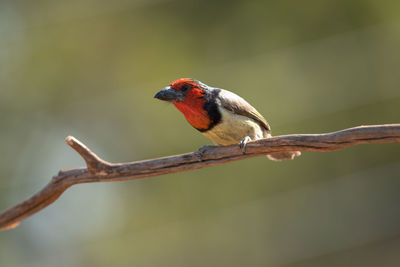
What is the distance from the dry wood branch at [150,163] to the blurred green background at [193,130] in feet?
21.4

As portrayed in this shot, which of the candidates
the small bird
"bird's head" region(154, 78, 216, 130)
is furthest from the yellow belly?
"bird's head" region(154, 78, 216, 130)

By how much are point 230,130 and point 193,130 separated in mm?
7352

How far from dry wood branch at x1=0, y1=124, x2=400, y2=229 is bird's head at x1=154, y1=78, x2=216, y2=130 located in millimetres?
387

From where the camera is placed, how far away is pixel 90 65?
42.3ft

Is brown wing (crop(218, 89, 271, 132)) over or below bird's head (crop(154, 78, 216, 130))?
over

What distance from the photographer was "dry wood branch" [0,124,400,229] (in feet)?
11.6

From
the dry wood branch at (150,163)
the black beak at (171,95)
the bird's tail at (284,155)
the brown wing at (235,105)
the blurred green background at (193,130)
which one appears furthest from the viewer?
the blurred green background at (193,130)

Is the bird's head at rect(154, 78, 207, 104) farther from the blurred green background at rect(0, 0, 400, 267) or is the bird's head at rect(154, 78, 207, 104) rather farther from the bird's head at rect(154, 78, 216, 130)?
the blurred green background at rect(0, 0, 400, 267)

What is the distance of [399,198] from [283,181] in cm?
249

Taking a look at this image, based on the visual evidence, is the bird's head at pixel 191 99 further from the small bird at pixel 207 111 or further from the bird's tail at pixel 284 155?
the bird's tail at pixel 284 155

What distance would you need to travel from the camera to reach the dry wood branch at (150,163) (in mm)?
3521

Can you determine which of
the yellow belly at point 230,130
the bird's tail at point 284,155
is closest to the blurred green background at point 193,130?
the bird's tail at point 284,155

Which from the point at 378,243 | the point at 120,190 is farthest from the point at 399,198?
the point at 120,190

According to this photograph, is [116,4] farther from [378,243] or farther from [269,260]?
[378,243]
